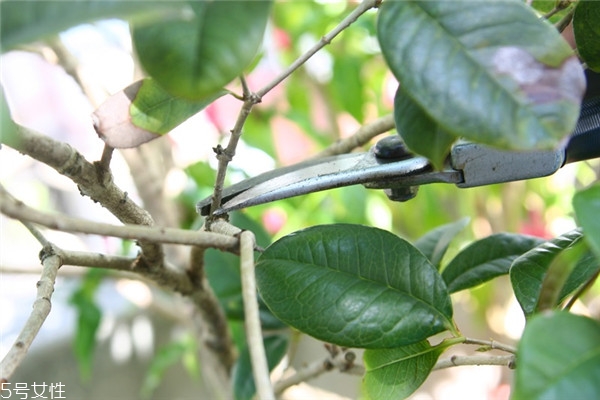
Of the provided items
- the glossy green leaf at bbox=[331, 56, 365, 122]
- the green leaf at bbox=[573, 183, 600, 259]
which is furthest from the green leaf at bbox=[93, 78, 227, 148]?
the glossy green leaf at bbox=[331, 56, 365, 122]

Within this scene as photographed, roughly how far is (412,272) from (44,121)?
125 cm

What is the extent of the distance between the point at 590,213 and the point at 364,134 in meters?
0.26

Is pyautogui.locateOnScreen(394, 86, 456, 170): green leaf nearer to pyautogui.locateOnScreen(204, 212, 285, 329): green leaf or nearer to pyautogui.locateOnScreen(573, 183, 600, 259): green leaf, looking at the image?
pyautogui.locateOnScreen(573, 183, 600, 259): green leaf

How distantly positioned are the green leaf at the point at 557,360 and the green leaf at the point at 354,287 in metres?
0.10

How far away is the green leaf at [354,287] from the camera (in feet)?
0.98

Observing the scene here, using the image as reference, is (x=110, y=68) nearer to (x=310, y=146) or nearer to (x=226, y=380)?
(x=310, y=146)

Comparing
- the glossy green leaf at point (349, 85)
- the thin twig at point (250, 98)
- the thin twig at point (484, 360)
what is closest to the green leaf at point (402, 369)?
the thin twig at point (484, 360)

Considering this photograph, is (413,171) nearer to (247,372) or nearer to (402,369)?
(402,369)

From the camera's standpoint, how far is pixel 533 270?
1.06 ft

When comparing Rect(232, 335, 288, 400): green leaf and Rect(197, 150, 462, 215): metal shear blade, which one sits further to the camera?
Rect(232, 335, 288, 400): green leaf

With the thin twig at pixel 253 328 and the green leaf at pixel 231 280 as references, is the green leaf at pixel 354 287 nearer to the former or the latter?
the thin twig at pixel 253 328

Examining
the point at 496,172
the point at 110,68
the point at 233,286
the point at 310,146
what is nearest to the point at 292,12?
the point at 310,146

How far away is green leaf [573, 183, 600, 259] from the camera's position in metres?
0.21

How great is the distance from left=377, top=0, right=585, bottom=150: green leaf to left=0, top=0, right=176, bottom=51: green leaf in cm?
8
